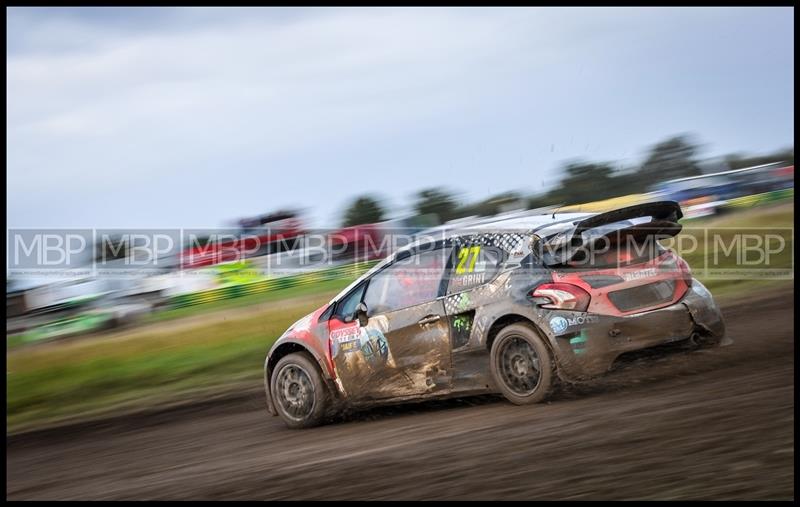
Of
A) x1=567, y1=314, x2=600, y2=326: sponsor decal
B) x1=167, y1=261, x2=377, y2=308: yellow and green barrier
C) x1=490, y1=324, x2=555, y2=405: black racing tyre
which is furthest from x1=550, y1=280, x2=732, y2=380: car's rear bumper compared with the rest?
x1=167, y1=261, x2=377, y2=308: yellow and green barrier

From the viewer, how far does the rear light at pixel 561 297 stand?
6004mm

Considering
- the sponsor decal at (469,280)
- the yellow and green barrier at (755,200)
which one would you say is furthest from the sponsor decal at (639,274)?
the yellow and green barrier at (755,200)

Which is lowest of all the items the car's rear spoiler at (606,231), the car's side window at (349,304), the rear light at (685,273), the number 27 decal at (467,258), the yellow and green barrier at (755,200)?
the car's side window at (349,304)

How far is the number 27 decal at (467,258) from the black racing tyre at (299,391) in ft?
4.85

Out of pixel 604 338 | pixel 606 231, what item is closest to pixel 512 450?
pixel 604 338

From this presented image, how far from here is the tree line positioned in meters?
14.4

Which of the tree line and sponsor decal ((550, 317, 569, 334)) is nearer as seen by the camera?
sponsor decal ((550, 317, 569, 334))

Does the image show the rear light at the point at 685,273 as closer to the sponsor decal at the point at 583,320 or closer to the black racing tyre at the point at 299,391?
the sponsor decal at the point at 583,320

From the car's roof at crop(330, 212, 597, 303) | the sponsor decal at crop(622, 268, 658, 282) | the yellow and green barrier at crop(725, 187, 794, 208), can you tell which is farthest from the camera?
the yellow and green barrier at crop(725, 187, 794, 208)

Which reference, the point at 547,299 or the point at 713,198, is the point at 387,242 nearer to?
the point at 713,198

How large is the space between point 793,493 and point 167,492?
3462 millimetres

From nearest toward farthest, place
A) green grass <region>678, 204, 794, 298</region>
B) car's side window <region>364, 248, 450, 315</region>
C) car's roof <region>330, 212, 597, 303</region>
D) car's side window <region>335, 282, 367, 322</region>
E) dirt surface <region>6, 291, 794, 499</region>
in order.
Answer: dirt surface <region>6, 291, 794, 499</region>
car's roof <region>330, 212, 597, 303</region>
car's side window <region>364, 248, 450, 315</region>
car's side window <region>335, 282, 367, 322</region>
green grass <region>678, 204, 794, 298</region>

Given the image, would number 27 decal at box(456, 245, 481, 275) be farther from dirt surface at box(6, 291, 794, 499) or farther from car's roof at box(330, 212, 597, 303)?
dirt surface at box(6, 291, 794, 499)

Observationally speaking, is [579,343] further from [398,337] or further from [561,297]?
[398,337]
